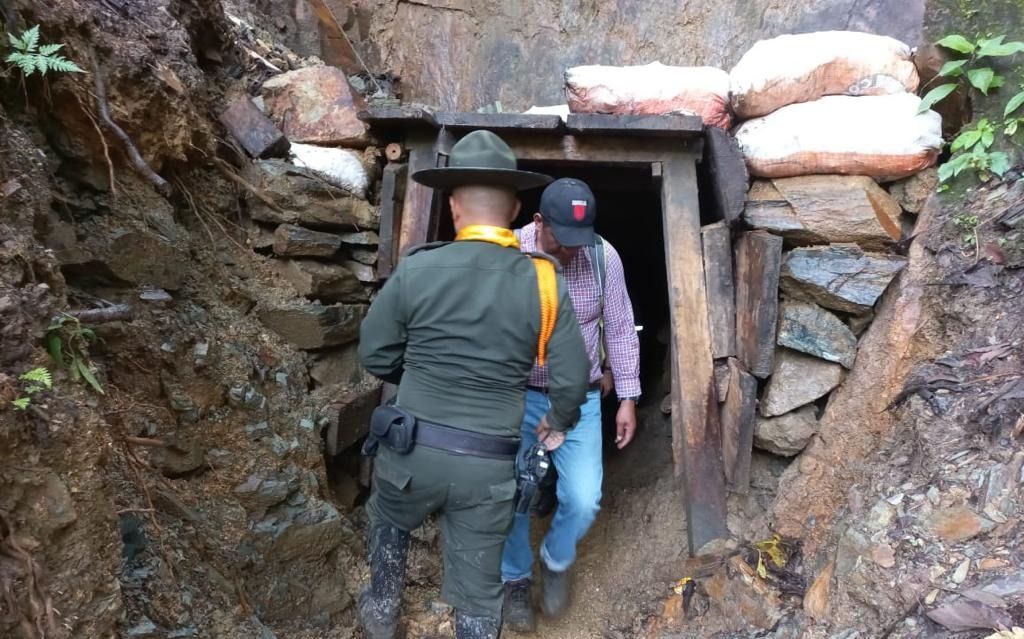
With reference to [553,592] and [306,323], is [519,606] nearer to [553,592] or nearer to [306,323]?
[553,592]

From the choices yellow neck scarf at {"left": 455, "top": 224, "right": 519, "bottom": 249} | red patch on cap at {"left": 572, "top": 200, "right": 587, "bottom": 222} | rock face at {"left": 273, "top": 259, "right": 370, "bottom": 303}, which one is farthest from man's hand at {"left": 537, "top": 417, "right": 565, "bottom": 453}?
rock face at {"left": 273, "top": 259, "right": 370, "bottom": 303}

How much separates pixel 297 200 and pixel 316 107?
0.68m

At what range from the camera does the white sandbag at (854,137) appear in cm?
289

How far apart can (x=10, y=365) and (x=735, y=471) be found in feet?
9.46

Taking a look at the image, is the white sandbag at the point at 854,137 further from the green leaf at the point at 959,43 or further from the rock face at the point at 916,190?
the green leaf at the point at 959,43

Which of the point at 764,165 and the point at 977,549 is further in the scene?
the point at 764,165

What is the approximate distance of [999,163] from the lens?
2.77 meters

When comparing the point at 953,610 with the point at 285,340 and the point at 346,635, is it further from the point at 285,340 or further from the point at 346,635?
the point at 285,340

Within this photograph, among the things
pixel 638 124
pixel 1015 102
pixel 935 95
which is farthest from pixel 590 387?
pixel 1015 102

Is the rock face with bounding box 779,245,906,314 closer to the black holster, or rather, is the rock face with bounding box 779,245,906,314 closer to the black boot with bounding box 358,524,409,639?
the black holster

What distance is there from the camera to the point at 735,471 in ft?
10.1

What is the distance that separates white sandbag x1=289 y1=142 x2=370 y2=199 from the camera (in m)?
3.47

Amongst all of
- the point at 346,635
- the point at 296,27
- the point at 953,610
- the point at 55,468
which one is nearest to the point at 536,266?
the point at 55,468

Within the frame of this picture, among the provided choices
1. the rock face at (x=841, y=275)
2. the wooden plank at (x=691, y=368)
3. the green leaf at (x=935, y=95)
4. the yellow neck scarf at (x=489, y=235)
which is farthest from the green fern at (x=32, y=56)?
the green leaf at (x=935, y=95)
